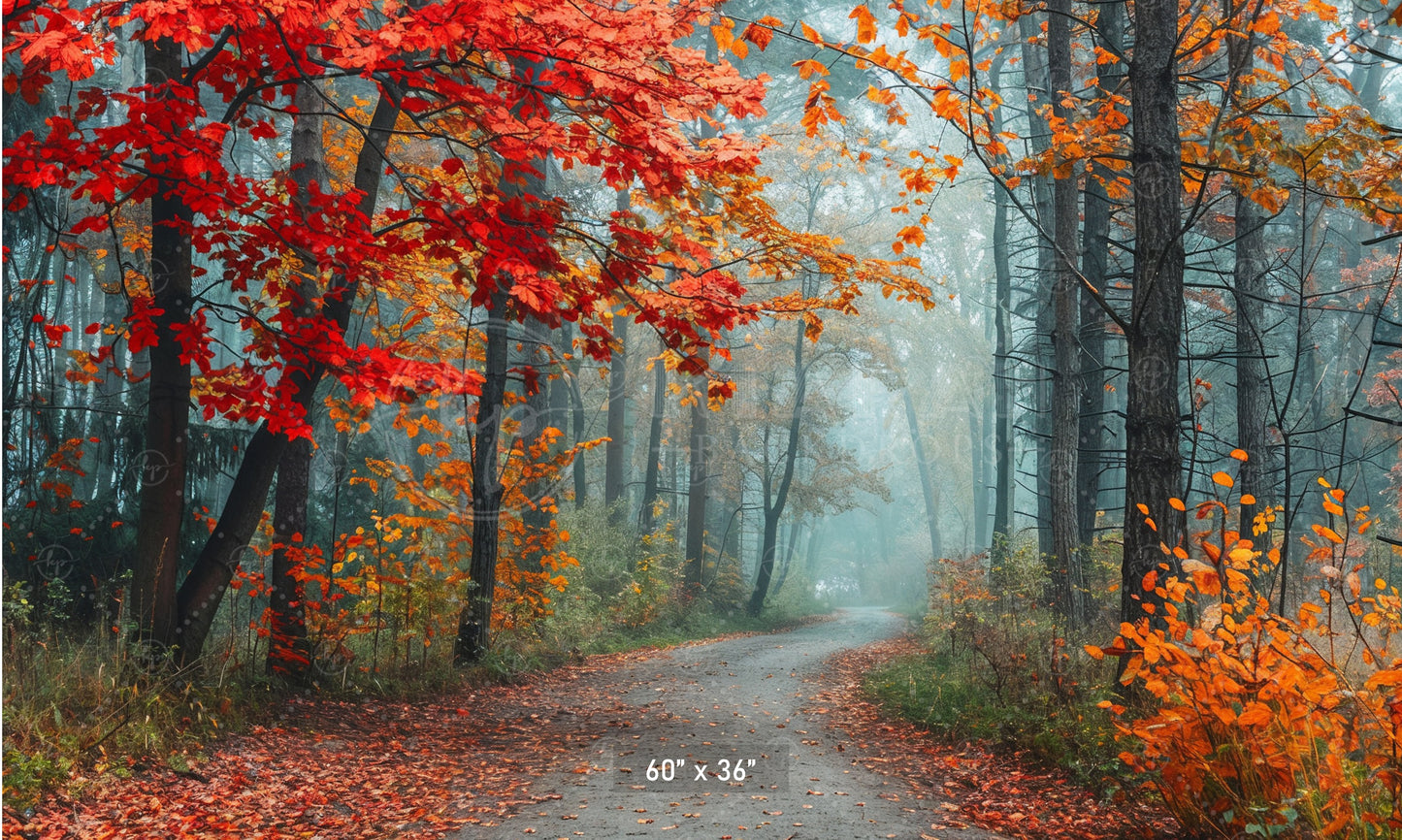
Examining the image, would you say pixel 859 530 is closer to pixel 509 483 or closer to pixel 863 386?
pixel 863 386

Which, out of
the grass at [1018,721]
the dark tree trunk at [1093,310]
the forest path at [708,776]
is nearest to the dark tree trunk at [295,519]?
the forest path at [708,776]

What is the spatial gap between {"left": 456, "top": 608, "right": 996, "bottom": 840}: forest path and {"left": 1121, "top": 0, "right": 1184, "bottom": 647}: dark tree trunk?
6.19ft

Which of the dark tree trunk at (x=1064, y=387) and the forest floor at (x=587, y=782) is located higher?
the dark tree trunk at (x=1064, y=387)

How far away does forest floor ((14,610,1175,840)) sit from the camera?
13.4 feet

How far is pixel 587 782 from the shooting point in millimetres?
5055

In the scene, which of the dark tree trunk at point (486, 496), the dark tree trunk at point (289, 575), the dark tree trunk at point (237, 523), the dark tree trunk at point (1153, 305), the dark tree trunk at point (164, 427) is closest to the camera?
the dark tree trunk at point (1153, 305)

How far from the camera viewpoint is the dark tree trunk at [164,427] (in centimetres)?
546

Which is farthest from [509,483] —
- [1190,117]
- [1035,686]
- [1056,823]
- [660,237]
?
[1190,117]

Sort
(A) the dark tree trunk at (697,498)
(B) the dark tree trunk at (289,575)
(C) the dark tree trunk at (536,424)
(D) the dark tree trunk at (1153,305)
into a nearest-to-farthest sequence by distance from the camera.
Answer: (D) the dark tree trunk at (1153,305) → (B) the dark tree trunk at (289,575) → (C) the dark tree trunk at (536,424) → (A) the dark tree trunk at (697,498)

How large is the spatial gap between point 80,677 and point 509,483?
15.4ft

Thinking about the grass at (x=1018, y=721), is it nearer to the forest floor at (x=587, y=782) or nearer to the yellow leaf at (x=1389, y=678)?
the forest floor at (x=587, y=782)

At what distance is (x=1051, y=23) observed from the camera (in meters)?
8.80

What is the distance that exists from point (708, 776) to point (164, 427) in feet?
13.7

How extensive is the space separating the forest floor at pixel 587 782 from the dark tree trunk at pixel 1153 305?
153 cm
